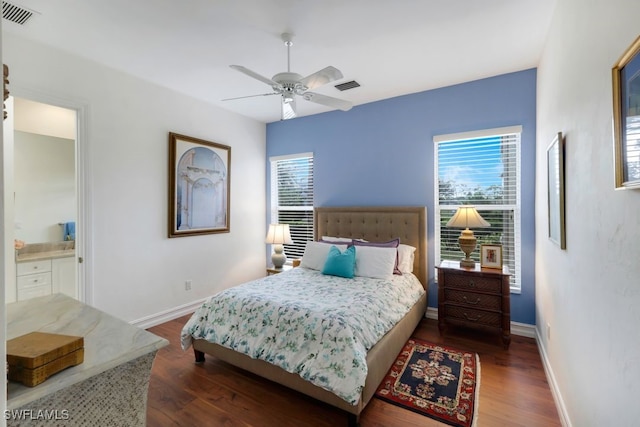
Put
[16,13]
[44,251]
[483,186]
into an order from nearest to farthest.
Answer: [16,13]
[483,186]
[44,251]

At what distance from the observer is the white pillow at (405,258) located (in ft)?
11.1

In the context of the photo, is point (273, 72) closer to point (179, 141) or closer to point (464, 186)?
point (179, 141)

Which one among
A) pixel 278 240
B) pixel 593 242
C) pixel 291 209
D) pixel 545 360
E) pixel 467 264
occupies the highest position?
pixel 291 209

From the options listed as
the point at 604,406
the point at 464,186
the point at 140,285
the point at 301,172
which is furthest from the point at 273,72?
the point at 604,406

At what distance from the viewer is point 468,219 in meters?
3.03

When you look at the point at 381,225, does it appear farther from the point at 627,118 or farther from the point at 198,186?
the point at 627,118

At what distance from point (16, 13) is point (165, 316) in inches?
121

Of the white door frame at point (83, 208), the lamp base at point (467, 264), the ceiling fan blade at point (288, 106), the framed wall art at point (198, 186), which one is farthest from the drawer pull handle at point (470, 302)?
the white door frame at point (83, 208)

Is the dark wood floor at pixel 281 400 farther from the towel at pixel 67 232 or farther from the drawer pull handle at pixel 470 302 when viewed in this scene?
the towel at pixel 67 232

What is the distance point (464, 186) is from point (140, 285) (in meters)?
3.89

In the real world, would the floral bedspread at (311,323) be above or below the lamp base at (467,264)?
below

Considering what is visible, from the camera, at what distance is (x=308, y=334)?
2.04m

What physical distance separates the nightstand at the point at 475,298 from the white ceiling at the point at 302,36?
209 centimetres

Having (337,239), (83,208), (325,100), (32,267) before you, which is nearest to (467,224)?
(337,239)
